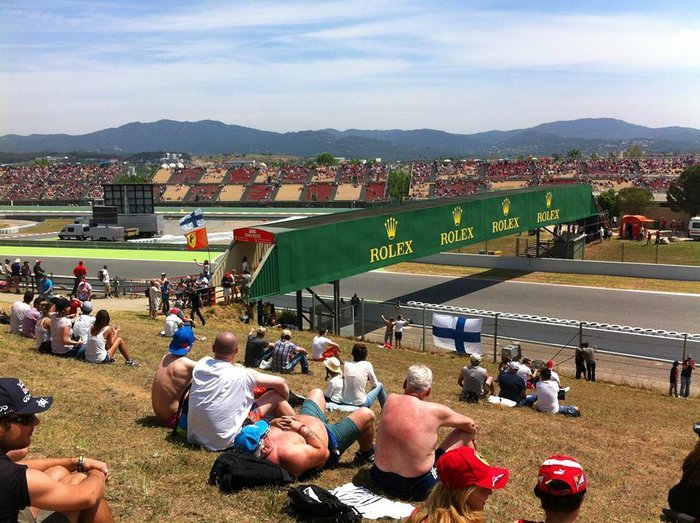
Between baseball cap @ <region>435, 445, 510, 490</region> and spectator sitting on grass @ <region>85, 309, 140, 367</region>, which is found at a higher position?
baseball cap @ <region>435, 445, 510, 490</region>

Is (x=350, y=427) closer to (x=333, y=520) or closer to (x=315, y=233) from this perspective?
(x=333, y=520)

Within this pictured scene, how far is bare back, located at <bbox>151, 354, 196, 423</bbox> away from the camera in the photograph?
6.85 metres

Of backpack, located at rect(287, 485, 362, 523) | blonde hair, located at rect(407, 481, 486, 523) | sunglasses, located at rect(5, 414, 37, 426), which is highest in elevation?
sunglasses, located at rect(5, 414, 37, 426)

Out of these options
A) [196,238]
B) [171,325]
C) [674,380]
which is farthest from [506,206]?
[171,325]

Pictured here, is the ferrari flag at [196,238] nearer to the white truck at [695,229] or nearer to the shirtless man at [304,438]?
the shirtless man at [304,438]

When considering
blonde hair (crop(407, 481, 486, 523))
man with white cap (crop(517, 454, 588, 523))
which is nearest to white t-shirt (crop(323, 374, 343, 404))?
blonde hair (crop(407, 481, 486, 523))

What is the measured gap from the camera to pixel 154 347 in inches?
579

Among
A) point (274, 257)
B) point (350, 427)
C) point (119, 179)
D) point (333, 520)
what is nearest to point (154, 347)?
point (274, 257)

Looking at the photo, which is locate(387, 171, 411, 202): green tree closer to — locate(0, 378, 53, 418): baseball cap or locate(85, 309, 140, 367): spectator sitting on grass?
locate(85, 309, 140, 367): spectator sitting on grass

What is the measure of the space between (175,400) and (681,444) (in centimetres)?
779

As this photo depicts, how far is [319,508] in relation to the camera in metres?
5.09

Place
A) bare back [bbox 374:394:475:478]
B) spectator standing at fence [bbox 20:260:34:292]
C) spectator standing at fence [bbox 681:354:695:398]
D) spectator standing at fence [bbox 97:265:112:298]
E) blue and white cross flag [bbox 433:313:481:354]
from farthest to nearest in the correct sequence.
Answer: spectator standing at fence [bbox 20:260:34:292] → spectator standing at fence [bbox 97:265:112:298] → blue and white cross flag [bbox 433:313:481:354] → spectator standing at fence [bbox 681:354:695:398] → bare back [bbox 374:394:475:478]

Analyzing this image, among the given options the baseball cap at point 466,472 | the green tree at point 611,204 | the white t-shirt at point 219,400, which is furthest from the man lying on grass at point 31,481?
the green tree at point 611,204

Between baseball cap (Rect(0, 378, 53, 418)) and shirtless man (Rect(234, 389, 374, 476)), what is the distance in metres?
2.25
